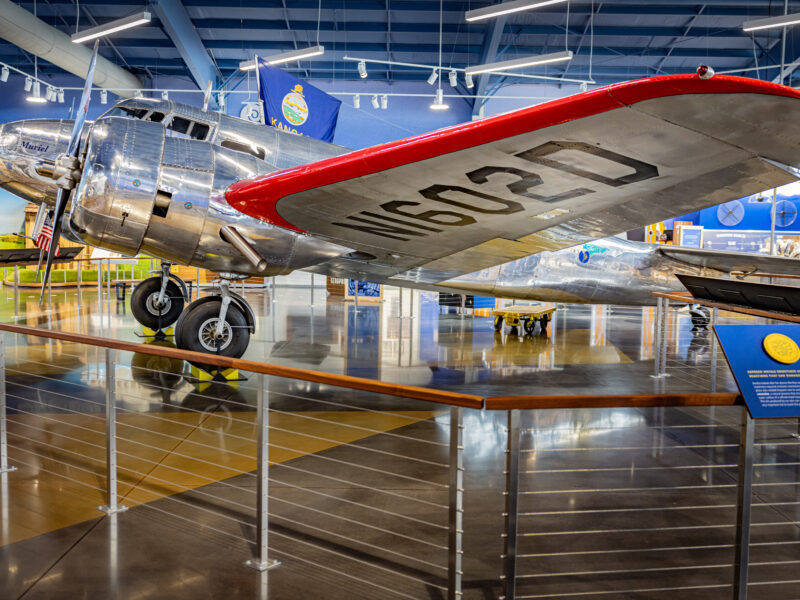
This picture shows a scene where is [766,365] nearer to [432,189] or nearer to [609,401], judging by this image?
[609,401]

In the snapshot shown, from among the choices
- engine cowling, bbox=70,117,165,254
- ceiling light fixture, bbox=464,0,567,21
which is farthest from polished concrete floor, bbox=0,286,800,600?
ceiling light fixture, bbox=464,0,567,21

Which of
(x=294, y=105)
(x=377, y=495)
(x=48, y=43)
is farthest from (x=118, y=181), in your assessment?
(x=48, y=43)

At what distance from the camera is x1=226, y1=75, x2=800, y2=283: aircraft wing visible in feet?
8.96

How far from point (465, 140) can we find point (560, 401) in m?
1.65

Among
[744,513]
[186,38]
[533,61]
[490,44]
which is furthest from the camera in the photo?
[186,38]

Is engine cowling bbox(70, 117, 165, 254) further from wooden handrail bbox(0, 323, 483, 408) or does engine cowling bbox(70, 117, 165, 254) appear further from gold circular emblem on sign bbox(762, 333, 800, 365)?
gold circular emblem on sign bbox(762, 333, 800, 365)

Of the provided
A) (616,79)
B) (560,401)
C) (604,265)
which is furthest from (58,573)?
(616,79)

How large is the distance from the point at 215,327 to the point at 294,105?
4.35 metres

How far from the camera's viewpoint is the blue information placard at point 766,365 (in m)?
2.29

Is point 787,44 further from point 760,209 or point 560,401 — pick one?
point 560,401

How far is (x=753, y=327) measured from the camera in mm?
2475

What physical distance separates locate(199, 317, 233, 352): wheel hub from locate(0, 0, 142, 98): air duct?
1319 centimetres

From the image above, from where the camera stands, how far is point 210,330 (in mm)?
6527

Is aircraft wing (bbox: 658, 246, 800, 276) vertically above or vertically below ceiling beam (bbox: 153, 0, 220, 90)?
below
